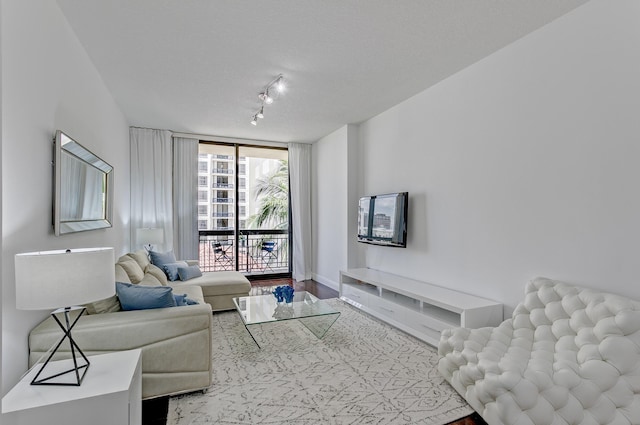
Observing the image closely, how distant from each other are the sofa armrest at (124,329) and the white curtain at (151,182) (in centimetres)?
336

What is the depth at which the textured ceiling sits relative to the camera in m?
2.30

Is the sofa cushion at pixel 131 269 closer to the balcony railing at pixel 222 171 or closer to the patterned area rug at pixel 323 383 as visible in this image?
the patterned area rug at pixel 323 383

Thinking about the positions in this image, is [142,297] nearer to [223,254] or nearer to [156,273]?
[156,273]

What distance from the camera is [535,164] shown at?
262 cm

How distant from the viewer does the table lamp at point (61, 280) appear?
1342 millimetres

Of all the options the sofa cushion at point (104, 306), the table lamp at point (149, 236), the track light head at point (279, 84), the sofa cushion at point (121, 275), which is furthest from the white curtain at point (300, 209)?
the sofa cushion at point (104, 306)

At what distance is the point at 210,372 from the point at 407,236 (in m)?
2.72

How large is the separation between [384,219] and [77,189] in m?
3.28

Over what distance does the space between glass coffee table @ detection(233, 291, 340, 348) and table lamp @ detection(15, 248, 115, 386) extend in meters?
1.51

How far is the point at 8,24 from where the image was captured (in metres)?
1.55

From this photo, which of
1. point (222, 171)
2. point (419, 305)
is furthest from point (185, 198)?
point (419, 305)

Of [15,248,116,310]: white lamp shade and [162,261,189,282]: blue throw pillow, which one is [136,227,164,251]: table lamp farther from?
[15,248,116,310]: white lamp shade

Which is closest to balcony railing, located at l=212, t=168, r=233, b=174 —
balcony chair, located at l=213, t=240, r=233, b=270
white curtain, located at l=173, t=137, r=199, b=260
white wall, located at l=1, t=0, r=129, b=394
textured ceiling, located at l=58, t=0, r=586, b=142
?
white curtain, located at l=173, t=137, r=199, b=260

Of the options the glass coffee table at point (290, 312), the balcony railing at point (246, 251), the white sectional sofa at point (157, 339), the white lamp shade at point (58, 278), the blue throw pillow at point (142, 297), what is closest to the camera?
the white lamp shade at point (58, 278)
